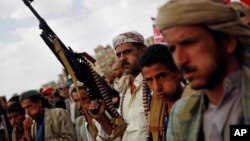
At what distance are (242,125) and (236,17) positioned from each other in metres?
0.53

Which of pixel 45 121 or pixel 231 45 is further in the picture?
pixel 45 121

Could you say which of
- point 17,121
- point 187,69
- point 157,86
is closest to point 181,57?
point 187,69

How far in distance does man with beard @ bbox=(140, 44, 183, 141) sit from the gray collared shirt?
3.65 feet

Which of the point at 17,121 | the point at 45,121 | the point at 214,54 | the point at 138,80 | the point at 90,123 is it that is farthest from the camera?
the point at 17,121

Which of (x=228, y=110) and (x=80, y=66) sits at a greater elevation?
(x=80, y=66)

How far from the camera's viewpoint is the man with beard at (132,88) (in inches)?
161

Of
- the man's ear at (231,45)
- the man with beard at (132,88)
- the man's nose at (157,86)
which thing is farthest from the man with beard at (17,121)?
the man's ear at (231,45)

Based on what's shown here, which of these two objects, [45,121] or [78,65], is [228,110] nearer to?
[78,65]

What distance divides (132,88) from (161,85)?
4.15 ft

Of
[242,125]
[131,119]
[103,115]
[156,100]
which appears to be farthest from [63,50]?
[242,125]

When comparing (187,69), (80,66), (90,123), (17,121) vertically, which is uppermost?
(80,66)

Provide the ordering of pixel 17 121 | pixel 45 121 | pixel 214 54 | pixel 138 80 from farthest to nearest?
pixel 17 121 < pixel 45 121 < pixel 138 80 < pixel 214 54

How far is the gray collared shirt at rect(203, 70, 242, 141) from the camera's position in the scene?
1975mm

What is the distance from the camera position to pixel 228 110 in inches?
78.4
